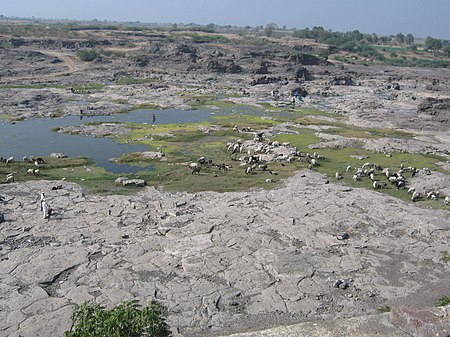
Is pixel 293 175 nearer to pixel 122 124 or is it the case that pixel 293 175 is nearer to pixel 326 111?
pixel 122 124

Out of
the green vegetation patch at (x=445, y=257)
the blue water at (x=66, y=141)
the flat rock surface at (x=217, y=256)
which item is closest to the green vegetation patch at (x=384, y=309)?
the flat rock surface at (x=217, y=256)

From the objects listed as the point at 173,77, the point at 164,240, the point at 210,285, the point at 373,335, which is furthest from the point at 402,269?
the point at 173,77

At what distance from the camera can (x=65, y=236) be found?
20109 millimetres

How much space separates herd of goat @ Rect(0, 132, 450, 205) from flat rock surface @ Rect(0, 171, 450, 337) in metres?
2.26

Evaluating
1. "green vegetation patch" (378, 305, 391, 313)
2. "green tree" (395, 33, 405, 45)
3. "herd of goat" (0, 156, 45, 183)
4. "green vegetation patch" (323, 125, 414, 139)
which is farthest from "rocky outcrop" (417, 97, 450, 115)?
"green tree" (395, 33, 405, 45)

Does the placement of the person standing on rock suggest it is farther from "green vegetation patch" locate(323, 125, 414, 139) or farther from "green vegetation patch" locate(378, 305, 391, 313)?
"green vegetation patch" locate(323, 125, 414, 139)

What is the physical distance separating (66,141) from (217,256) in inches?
914

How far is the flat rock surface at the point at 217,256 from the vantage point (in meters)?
15.7

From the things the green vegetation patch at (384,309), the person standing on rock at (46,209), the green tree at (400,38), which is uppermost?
the green tree at (400,38)

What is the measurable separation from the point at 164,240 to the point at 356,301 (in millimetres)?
8390

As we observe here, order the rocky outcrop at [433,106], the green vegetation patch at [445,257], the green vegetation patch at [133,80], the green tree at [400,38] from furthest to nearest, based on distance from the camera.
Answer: the green tree at [400,38] < the green vegetation patch at [133,80] < the rocky outcrop at [433,106] < the green vegetation patch at [445,257]

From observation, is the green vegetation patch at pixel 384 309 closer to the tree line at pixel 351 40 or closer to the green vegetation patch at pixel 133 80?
the green vegetation patch at pixel 133 80

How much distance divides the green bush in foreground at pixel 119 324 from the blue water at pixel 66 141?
789 inches

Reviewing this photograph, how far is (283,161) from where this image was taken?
31938 mm
